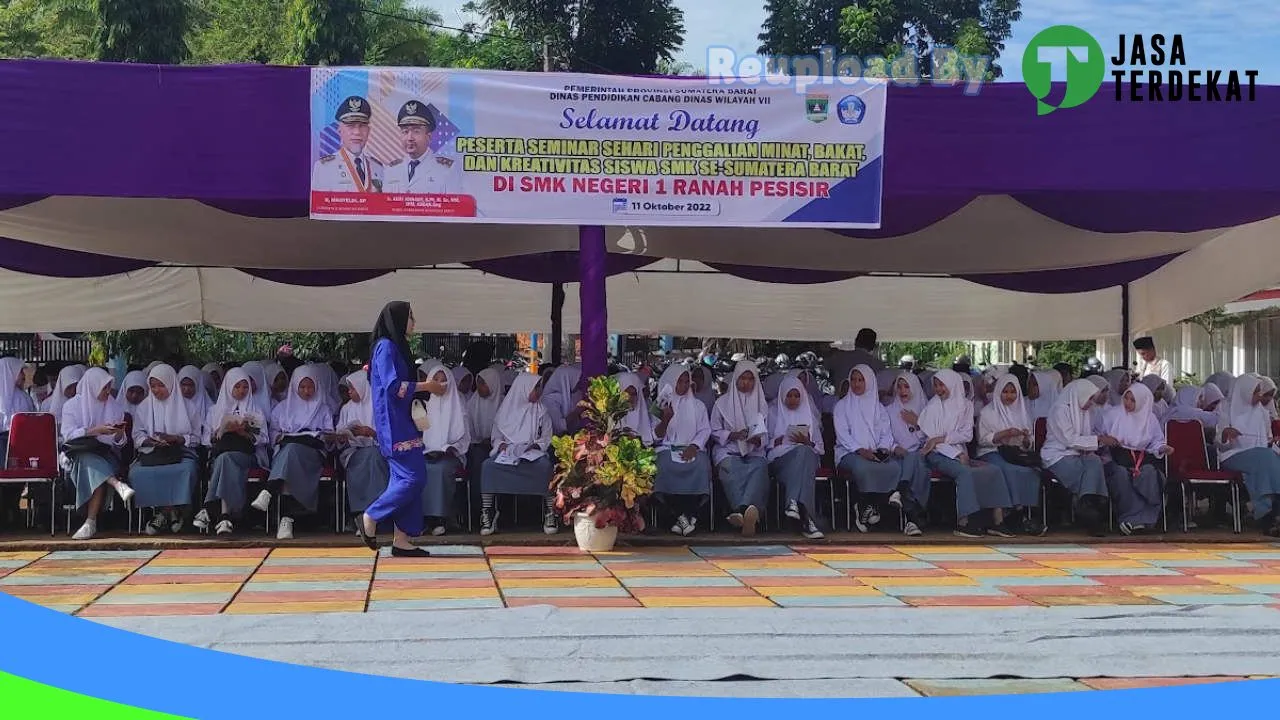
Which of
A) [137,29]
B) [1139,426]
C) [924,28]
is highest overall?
[924,28]

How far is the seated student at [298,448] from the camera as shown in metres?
7.14

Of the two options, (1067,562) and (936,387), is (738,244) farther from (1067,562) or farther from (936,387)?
(1067,562)

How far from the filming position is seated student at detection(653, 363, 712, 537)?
7.50 meters

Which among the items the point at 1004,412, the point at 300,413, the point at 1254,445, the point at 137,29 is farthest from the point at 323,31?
the point at 1254,445

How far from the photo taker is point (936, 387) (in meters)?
8.03

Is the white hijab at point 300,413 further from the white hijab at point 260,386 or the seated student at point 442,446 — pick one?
the seated student at point 442,446

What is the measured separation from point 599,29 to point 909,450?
61.4 feet

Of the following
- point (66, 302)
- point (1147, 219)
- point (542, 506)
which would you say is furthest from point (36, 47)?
point (1147, 219)

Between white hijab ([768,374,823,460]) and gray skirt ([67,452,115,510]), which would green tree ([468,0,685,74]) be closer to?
white hijab ([768,374,823,460])

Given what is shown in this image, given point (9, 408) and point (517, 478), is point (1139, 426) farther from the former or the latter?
point (9, 408)

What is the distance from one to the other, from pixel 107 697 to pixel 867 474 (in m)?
4.88

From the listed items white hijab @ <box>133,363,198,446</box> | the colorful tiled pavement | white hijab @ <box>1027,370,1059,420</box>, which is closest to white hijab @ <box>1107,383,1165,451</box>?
white hijab @ <box>1027,370,1059,420</box>

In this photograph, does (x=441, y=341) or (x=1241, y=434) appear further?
(x=441, y=341)

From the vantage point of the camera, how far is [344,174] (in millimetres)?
→ 6574
